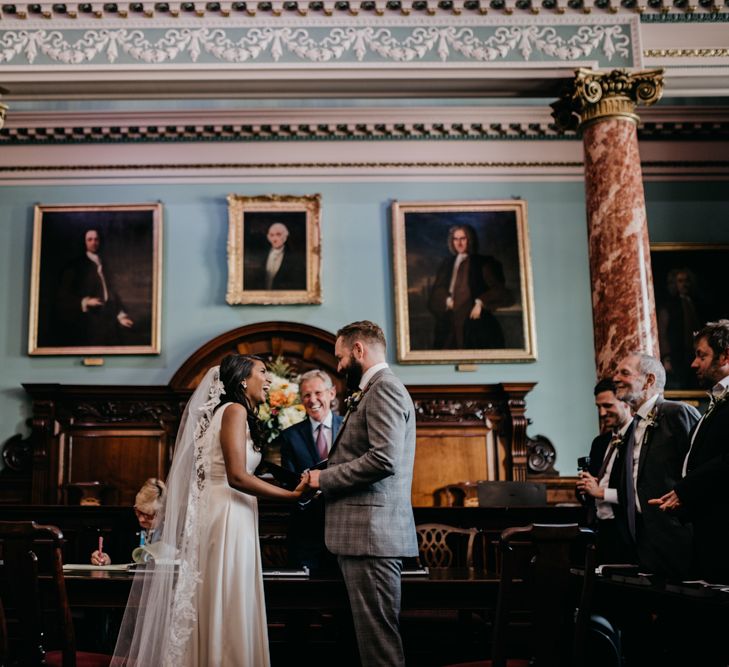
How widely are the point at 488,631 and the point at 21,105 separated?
8153 mm

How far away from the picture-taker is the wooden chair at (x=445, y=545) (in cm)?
616

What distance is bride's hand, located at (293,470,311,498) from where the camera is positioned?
4.12 meters

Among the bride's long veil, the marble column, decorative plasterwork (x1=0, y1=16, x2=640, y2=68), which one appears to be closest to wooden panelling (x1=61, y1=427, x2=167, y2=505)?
decorative plasterwork (x1=0, y1=16, x2=640, y2=68)

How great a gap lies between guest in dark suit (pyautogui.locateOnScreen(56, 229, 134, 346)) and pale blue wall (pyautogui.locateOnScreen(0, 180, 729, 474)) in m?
0.29

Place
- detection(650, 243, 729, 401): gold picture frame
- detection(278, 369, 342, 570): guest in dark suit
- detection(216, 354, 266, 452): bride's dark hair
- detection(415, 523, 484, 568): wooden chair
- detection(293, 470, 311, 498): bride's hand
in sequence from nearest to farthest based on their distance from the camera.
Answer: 1. detection(293, 470, 311, 498): bride's hand
2. detection(216, 354, 266, 452): bride's dark hair
3. detection(278, 369, 342, 570): guest in dark suit
4. detection(415, 523, 484, 568): wooden chair
5. detection(650, 243, 729, 401): gold picture frame

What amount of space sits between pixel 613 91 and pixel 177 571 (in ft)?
17.8

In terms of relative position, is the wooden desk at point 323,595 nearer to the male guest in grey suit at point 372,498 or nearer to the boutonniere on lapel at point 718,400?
the male guest in grey suit at point 372,498

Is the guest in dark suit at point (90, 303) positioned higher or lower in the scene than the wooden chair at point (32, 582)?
higher

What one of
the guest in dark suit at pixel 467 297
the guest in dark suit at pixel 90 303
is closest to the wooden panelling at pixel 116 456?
the guest in dark suit at pixel 90 303

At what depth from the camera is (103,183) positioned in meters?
10.1

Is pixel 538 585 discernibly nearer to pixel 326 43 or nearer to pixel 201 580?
pixel 201 580

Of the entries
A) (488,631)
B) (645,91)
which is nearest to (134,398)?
(488,631)

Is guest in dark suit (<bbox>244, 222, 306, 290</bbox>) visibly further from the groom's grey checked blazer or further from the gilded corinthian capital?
the groom's grey checked blazer

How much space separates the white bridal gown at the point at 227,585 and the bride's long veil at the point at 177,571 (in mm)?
47
